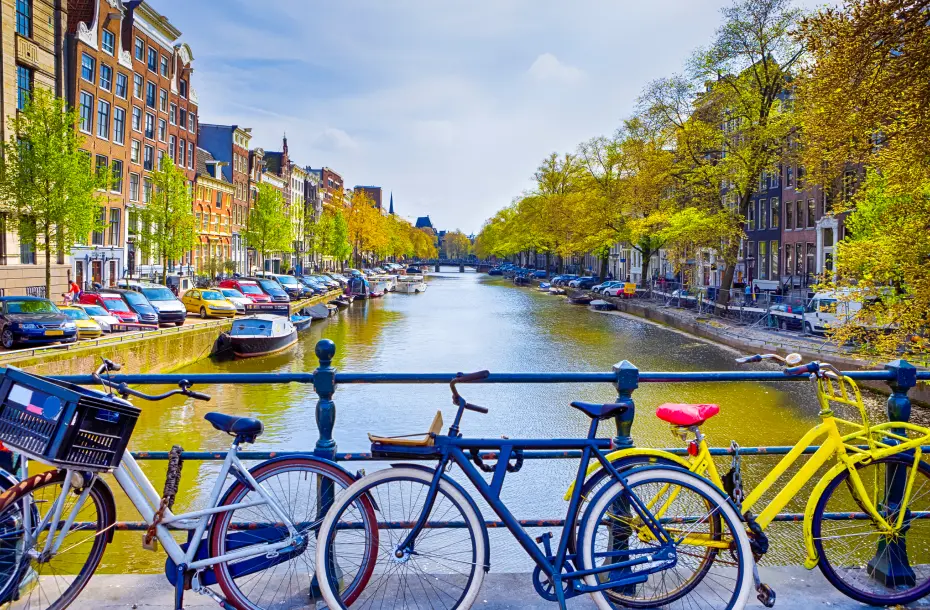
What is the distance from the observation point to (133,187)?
44719 mm

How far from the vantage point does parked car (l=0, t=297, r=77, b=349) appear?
2025 centimetres

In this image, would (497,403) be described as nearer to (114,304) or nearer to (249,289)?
(114,304)

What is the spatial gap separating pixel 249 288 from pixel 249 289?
0.57 feet

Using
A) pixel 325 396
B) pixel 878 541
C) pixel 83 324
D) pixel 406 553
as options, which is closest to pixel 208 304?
pixel 83 324

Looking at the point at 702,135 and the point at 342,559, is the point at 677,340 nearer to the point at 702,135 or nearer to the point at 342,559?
the point at 702,135

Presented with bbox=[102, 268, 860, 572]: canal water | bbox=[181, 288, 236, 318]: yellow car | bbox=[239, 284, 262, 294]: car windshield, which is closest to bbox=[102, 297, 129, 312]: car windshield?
bbox=[102, 268, 860, 572]: canal water

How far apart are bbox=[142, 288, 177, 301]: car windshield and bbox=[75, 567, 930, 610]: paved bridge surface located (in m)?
28.6

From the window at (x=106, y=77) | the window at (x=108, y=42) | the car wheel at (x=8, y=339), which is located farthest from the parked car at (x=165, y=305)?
the window at (x=108, y=42)

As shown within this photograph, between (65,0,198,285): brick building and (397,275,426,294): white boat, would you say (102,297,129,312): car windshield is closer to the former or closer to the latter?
(65,0,198,285): brick building

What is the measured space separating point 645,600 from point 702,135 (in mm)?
38224

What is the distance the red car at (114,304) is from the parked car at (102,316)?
2.15 ft

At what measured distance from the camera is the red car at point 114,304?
26.4m

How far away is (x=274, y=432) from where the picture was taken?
57.4 feet

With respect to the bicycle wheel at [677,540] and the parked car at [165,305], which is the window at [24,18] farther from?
the bicycle wheel at [677,540]
